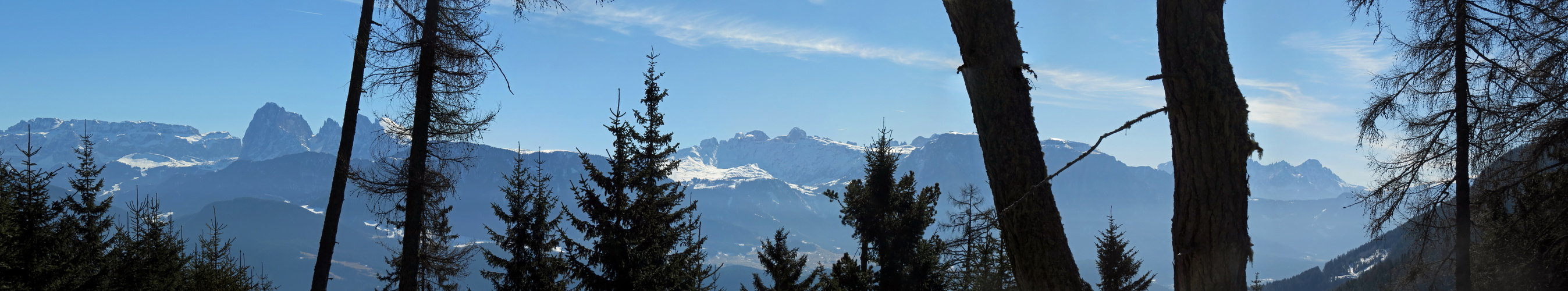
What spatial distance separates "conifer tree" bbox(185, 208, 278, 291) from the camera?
34.8 feet

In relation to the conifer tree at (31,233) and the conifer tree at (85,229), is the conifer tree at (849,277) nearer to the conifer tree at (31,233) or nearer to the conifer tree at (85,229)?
the conifer tree at (85,229)

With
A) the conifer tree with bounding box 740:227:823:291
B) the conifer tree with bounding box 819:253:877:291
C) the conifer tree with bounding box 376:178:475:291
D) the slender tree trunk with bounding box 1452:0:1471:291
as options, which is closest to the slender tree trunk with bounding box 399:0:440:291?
the conifer tree with bounding box 376:178:475:291

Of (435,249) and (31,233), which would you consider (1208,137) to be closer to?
(31,233)

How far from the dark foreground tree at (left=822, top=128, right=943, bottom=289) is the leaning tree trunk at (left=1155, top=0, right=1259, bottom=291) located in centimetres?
1104

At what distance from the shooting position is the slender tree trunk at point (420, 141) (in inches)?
359

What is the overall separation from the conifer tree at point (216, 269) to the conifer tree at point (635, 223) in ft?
15.8

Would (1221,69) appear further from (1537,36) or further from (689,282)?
(689,282)

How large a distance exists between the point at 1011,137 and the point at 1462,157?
10.3 meters

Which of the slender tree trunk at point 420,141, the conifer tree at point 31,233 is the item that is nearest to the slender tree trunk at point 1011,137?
the slender tree trunk at point 420,141

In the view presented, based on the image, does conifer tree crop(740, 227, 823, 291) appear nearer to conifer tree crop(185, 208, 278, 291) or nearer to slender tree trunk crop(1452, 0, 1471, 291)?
conifer tree crop(185, 208, 278, 291)

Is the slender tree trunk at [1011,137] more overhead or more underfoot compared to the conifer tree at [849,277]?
more overhead

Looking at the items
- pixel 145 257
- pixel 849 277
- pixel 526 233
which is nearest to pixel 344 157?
pixel 145 257

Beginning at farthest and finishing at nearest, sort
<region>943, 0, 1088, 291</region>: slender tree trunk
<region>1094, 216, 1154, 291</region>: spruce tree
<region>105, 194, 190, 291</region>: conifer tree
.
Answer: <region>1094, 216, 1154, 291</region>: spruce tree < <region>105, 194, 190, 291</region>: conifer tree < <region>943, 0, 1088, 291</region>: slender tree trunk

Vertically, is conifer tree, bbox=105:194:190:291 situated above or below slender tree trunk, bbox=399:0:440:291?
below
